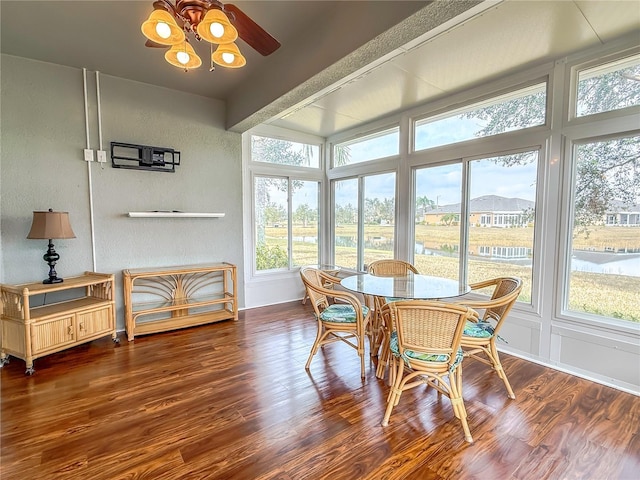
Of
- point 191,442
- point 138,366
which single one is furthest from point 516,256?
→ point 138,366

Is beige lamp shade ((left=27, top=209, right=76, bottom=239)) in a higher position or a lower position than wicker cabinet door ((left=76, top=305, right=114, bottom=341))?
higher

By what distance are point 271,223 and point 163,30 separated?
3.38 m

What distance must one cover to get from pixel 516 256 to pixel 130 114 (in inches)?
183

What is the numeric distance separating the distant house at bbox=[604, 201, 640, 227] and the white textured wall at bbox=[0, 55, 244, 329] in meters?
4.13

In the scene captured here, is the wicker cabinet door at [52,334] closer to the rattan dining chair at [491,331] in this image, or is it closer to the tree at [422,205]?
the rattan dining chair at [491,331]

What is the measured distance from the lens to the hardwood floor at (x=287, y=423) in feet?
5.56

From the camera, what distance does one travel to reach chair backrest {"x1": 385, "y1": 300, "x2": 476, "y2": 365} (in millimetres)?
1836

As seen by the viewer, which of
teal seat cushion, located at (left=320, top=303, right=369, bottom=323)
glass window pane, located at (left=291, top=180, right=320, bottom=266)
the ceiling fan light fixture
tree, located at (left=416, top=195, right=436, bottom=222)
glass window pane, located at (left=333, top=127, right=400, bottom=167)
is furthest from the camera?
glass window pane, located at (left=291, top=180, right=320, bottom=266)

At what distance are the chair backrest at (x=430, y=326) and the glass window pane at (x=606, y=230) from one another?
1.62 metres

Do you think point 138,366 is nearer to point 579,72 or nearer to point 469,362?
point 469,362

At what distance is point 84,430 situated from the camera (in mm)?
1986

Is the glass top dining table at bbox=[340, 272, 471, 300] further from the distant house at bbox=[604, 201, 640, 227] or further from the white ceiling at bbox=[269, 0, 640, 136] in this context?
the white ceiling at bbox=[269, 0, 640, 136]

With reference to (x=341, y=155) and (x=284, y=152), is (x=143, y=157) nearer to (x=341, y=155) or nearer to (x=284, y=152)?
(x=284, y=152)

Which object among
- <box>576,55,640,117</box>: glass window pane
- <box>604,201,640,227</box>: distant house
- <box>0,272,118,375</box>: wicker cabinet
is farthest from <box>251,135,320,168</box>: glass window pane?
<box>604,201,640,227</box>: distant house
